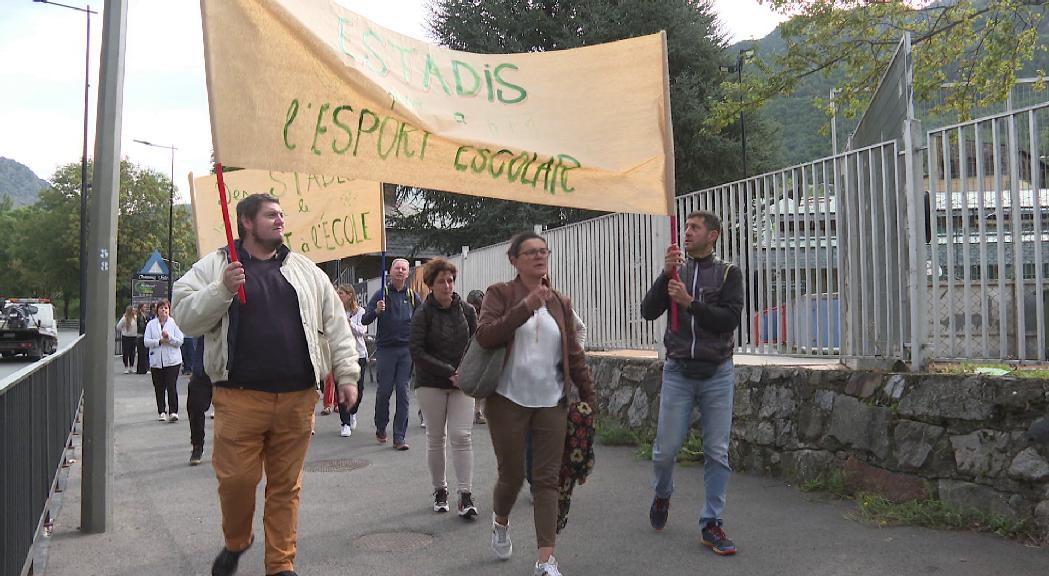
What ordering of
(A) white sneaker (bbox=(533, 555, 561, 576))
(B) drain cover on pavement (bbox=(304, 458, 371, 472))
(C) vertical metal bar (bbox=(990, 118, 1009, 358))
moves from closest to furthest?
(A) white sneaker (bbox=(533, 555, 561, 576))
(C) vertical metal bar (bbox=(990, 118, 1009, 358))
(B) drain cover on pavement (bbox=(304, 458, 371, 472))

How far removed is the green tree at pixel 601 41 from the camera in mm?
21469

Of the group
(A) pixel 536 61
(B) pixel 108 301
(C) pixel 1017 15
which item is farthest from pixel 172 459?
(C) pixel 1017 15

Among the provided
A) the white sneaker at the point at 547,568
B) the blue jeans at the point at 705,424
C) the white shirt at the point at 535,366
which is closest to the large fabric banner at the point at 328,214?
the blue jeans at the point at 705,424

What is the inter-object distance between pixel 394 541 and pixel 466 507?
0.67 meters

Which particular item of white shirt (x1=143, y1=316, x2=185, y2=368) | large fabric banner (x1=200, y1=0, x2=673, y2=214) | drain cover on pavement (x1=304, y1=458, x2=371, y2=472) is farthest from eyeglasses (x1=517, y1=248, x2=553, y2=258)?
white shirt (x1=143, y1=316, x2=185, y2=368)

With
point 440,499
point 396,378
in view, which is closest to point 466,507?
point 440,499

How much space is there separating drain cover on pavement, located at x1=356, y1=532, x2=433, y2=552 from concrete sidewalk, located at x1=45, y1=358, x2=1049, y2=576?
1 centimetres

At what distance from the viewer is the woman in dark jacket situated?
612 cm

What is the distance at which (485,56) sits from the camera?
17.8 feet

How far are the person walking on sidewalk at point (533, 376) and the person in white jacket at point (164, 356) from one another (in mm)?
7821

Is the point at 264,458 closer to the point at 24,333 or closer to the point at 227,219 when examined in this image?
the point at 227,219

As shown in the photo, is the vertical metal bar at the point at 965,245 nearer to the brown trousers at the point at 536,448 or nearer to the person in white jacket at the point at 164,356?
the brown trousers at the point at 536,448

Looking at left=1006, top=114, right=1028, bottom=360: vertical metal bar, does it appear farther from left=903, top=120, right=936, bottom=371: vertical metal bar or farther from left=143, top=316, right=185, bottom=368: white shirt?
left=143, top=316, right=185, bottom=368: white shirt

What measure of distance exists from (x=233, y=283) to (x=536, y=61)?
2555 mm
